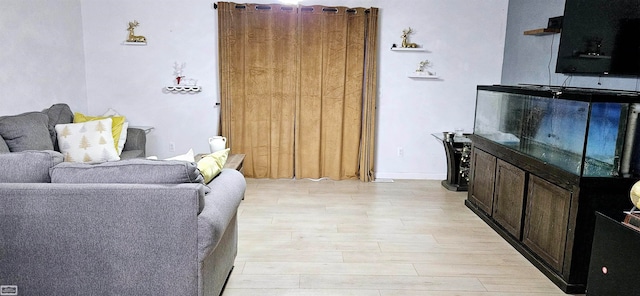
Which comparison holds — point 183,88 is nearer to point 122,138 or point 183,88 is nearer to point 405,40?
point 122,138

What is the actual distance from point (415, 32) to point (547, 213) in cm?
295

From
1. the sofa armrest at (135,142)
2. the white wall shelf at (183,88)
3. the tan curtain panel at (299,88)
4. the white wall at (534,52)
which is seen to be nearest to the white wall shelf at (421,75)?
the tan curtain panel at (299,88)

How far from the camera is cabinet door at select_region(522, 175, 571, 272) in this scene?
2797 mm

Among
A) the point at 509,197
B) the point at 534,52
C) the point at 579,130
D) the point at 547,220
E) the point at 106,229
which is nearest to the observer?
the point at 106,229

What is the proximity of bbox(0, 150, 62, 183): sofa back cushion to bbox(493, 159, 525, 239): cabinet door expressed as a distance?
3106 millimetres

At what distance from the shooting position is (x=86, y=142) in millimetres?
4027

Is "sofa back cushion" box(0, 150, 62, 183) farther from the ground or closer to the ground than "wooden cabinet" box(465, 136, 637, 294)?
farther from the ground

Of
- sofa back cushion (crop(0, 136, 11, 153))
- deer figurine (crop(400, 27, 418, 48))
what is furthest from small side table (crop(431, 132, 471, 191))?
sofa back cushion (crop(0, 136, 11, 153))

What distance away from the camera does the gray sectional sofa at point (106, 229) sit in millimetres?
1975

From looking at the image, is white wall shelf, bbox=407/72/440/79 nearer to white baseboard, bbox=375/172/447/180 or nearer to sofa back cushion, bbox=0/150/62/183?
white baseboard, bbox=375/172/447/180

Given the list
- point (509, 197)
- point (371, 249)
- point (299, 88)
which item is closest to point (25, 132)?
point (299, 88)

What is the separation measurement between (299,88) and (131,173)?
10.9ft

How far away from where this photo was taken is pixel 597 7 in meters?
3.22

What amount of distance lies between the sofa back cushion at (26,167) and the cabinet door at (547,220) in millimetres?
2960
